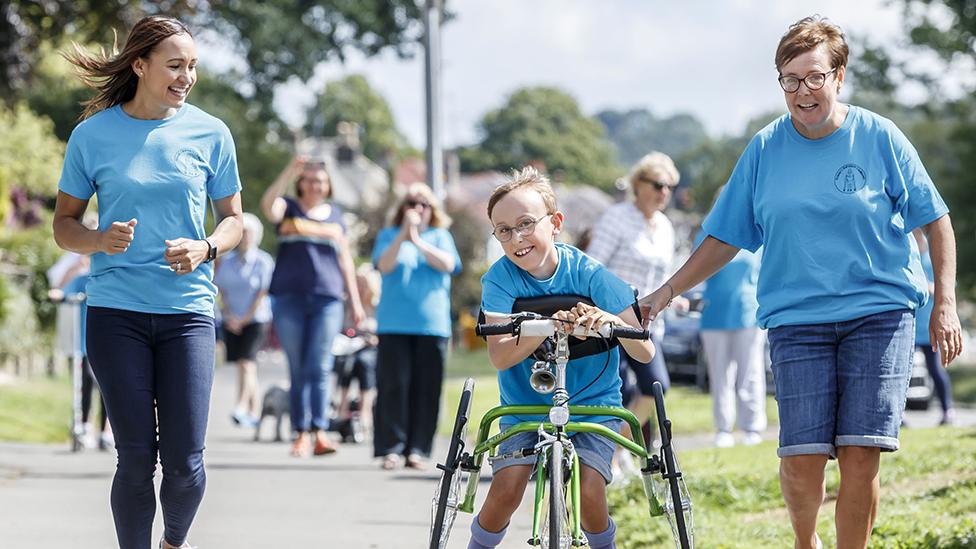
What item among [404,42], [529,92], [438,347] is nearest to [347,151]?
[529,92]

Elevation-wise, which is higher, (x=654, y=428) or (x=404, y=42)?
(x=404, y=42)

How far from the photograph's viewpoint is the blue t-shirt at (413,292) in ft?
35.7

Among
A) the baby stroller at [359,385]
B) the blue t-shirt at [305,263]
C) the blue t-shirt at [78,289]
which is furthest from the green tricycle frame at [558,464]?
the baby stroller at [359,385]

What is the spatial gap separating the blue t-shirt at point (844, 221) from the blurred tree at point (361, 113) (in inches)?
4936

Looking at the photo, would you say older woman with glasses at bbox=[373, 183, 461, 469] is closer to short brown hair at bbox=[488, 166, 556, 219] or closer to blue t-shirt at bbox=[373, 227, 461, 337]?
blue t-shirt at bbox=[373, 227, 461, 337]

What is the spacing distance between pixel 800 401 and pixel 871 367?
272 mm

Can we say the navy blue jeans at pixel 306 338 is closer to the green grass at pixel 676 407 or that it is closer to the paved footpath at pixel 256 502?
the paved footpath at pixel 256 502

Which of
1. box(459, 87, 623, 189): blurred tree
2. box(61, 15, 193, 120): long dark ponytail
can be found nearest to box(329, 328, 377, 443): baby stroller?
box(61, 15, 193, 120): long dark ponytail

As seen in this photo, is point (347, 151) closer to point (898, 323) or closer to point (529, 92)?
point (529, 92)

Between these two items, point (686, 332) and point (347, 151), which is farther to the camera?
point (347, 151)

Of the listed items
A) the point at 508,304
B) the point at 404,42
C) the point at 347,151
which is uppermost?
the point at 347,151

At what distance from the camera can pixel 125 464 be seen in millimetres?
5859

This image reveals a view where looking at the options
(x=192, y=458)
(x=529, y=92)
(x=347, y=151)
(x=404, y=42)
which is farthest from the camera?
(x=529, y=92)

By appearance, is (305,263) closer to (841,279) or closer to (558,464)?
(841,279)
